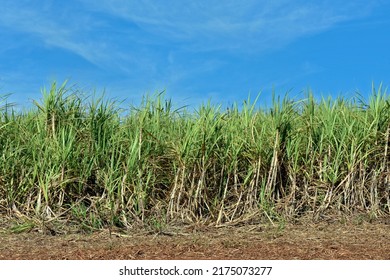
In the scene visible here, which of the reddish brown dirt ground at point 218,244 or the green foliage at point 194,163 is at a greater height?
the green foliage at point 194,163

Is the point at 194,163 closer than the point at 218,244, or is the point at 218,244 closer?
the point at 218,244

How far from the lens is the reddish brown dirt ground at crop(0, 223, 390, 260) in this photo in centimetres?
429

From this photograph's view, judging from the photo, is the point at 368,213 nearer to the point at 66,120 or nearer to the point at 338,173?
the point at 338,173

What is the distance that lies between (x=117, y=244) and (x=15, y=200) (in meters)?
1.78

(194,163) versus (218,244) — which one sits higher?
(194,163)

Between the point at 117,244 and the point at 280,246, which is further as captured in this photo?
the point at 117,244

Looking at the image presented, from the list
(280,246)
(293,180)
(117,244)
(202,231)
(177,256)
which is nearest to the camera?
(177,256)

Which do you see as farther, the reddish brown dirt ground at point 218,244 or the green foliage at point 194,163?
the green foliage at point 194,163

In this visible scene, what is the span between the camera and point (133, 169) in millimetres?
5859

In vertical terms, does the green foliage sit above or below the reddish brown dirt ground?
above

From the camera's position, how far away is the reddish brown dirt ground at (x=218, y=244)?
14.1 feet

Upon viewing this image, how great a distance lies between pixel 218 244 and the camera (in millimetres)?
4691

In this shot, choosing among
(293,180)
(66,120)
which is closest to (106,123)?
(66,120)

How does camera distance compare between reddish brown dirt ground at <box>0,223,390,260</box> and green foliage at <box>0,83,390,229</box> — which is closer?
reddish brown dirt ground at <box>0,223,390,260</box>
